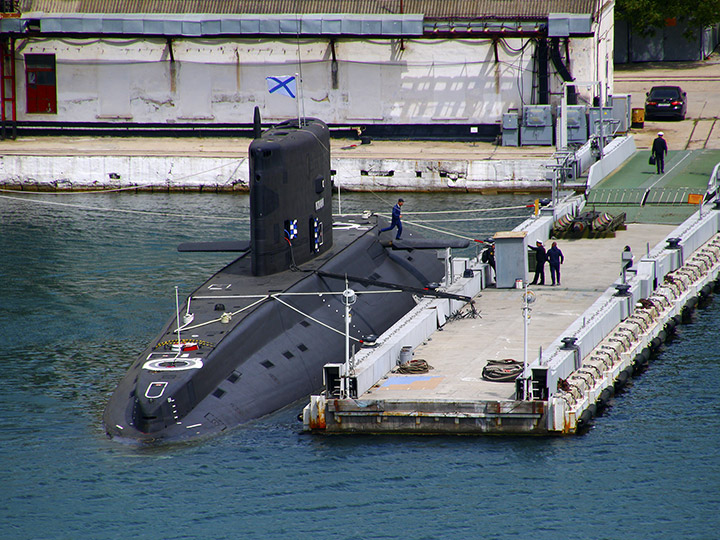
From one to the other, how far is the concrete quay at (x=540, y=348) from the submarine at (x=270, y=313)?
1.86m

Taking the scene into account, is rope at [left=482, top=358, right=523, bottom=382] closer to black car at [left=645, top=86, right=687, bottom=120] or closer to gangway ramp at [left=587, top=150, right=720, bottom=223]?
gangway ramp at [left=587, top=150, right=720, bottom=223]

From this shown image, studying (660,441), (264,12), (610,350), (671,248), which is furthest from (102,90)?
(660,441)

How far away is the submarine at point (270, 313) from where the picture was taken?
30641 millimetres

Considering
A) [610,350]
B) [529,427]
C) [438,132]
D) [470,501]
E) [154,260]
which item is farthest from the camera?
[438,132]

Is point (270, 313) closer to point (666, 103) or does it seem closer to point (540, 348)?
point (540, 348)

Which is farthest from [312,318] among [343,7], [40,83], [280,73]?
[40,83]

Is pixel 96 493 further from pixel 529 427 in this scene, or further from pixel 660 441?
pixel 660 441

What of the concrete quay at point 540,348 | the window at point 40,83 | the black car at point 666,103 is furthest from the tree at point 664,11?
the concrete quay at point 540,348

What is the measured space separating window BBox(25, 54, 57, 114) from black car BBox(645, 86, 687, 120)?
124 ft

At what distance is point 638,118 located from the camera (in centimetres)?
7400

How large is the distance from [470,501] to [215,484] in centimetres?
594

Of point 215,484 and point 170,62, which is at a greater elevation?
point 170,62

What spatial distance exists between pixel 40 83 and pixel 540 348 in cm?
5548

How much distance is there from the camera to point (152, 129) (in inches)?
3036
